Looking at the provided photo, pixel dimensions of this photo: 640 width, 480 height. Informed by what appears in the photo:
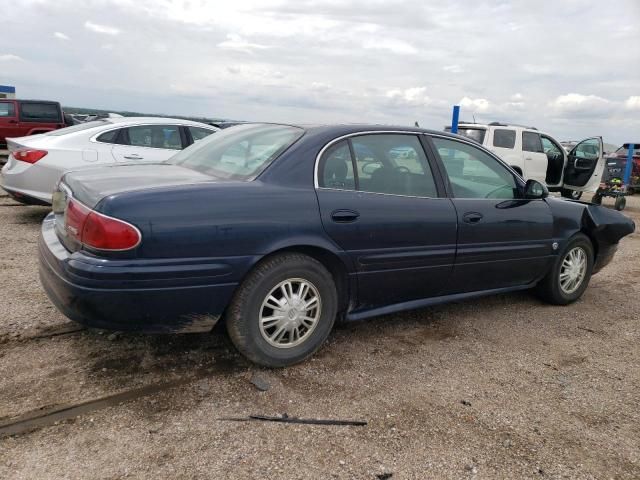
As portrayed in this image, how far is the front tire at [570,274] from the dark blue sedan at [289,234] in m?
0.30

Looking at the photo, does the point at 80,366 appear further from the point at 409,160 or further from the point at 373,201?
the point at 409,160

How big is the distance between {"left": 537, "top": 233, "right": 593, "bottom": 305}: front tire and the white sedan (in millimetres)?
4616

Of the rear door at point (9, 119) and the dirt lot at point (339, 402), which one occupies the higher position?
the rear door at point (9, 119)

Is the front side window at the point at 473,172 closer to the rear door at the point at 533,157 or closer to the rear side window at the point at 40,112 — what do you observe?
the rear door at the point at 533,157

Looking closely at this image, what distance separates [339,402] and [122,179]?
5.84 feet

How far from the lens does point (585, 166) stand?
1274 cm

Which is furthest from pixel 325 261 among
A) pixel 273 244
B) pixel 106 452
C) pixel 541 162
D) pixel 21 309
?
pixel 541 162

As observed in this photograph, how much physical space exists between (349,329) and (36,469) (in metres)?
2.25

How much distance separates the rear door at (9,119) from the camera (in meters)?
15.0

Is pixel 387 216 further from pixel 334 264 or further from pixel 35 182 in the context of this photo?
pixel 35 182

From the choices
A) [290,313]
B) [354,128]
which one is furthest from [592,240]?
[290,313]

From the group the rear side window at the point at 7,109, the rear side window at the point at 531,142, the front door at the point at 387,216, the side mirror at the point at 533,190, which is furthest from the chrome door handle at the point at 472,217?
the rear side window at the point at 7,109

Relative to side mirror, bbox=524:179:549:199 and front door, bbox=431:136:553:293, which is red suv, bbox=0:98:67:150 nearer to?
front door, bbox=431:136:553:293

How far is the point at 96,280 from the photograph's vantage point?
260 cm
